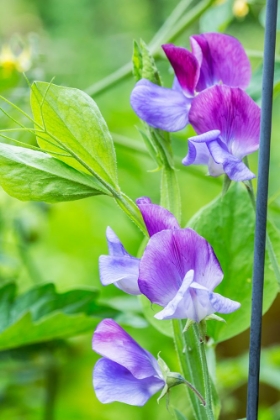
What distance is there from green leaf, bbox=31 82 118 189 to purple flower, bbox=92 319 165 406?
67 millimetres

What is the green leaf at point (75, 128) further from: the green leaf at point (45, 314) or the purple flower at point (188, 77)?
the green leaf at point (45, 314)

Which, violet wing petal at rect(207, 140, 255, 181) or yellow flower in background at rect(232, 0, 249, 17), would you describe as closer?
violet wing petal at rect(207, 140, 255, 181)

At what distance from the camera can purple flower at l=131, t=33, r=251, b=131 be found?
0.30 meters

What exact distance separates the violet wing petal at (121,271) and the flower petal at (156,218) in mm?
19

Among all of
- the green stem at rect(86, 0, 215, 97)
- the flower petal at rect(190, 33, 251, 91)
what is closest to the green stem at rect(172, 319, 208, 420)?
the flower petal at rect(190, 33, 251, 91)

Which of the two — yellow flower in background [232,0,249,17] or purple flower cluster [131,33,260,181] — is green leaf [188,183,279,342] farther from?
yellow flower in background [232,0,249,17]

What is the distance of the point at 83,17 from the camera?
2.76 meters

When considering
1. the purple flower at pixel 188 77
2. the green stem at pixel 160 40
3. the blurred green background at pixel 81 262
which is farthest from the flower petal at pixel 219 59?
the green stem at pixel 160 40

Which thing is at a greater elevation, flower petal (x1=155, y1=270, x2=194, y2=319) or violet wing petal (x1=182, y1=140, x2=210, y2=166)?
violet wing petal (x1=182, y1=140, x2=210, y2=166)

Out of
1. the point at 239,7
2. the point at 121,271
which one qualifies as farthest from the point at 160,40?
the point at 121,271

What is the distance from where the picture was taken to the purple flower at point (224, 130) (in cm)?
28

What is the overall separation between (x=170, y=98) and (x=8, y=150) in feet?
0.28

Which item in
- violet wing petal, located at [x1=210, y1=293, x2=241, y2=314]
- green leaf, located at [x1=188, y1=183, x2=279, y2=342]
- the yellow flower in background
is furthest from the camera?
the yellow flower in background

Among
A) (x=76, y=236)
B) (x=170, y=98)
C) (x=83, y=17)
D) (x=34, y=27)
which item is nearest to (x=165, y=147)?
(x=170, y=98)
